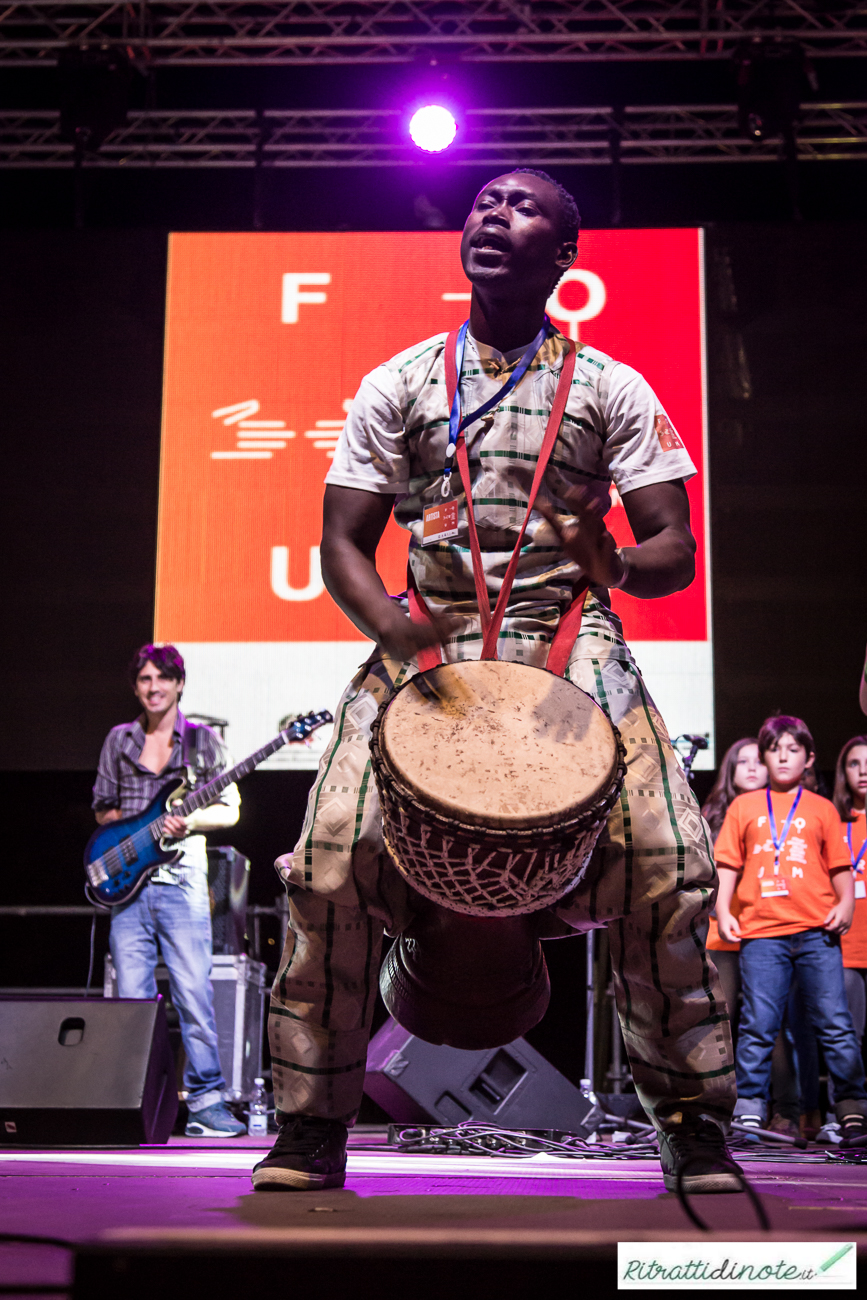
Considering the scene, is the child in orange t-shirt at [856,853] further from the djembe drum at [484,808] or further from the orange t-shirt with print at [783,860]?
the djembe drum at [484,808]

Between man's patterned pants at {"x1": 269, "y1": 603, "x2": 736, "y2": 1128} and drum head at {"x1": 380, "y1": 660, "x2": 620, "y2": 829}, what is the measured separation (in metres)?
0.15

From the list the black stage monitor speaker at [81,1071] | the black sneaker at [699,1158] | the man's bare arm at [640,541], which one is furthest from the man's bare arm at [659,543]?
the black stage monitor speaker at [81,1071]

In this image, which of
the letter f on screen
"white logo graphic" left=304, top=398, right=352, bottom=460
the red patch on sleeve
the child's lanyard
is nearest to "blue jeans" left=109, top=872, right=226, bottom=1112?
"white logo graphic" left=304, top=398, right=352, bottom=460

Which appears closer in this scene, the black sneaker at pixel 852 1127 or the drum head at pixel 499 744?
the drum head at pixel 499 744

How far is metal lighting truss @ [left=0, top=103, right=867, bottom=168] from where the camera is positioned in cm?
695

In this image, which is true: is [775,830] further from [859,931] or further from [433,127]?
[433,127]

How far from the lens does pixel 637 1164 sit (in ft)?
10.5

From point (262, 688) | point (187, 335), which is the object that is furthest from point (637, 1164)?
point (187, 335)

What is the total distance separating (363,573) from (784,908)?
145 inches

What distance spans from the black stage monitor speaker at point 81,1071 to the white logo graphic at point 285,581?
9.31 ft

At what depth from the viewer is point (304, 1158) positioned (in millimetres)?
1900

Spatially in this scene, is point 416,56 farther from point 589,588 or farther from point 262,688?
point 589,588

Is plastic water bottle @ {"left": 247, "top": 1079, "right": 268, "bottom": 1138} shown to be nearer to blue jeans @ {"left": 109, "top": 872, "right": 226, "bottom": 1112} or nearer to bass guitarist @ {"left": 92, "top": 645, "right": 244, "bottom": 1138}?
bass guitarist @ {"left": 92, "top": 645, "right": 244, "bottom": 1138}

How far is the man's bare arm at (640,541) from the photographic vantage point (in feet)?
5.98
